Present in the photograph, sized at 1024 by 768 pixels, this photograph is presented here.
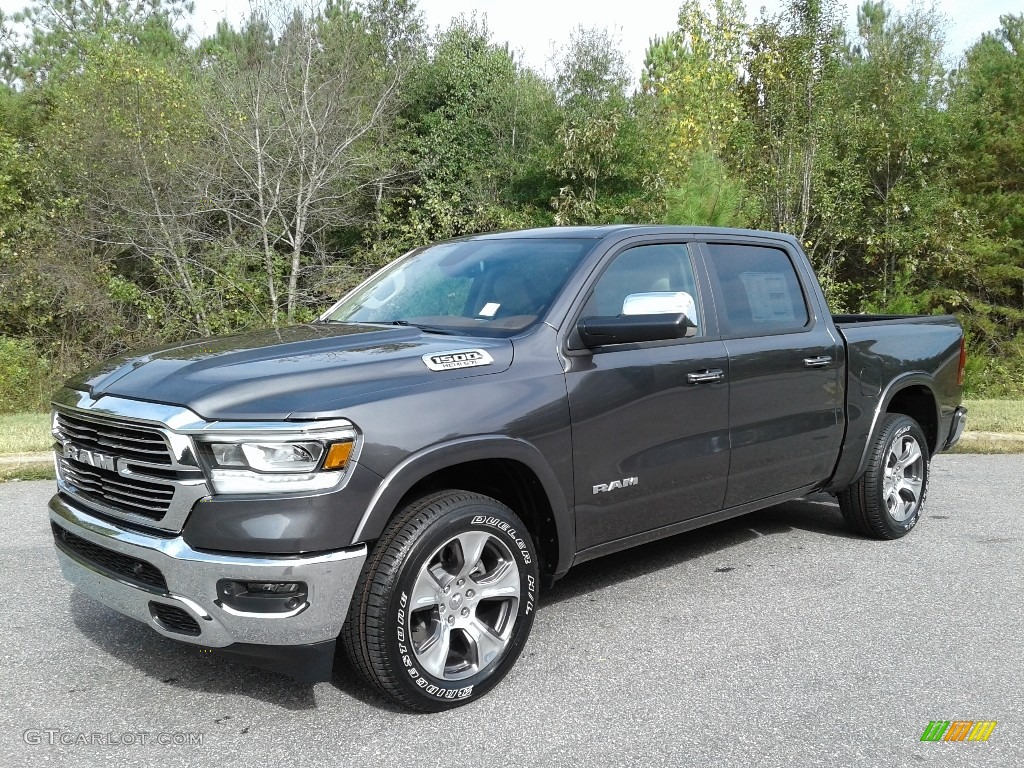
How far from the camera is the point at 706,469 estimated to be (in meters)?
4.52

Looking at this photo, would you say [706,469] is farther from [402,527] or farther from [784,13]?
[784,13]

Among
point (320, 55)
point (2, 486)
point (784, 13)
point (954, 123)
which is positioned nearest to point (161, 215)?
point (320, 55)

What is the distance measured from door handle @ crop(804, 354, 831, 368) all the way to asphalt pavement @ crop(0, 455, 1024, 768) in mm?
1182

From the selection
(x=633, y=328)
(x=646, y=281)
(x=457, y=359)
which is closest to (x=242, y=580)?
(x=457, y=359)

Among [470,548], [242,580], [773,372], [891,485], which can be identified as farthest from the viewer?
[891,485]

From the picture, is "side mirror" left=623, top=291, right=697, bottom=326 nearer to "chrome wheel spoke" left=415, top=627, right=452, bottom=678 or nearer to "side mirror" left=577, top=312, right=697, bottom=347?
Result: "side mirror" left=577, top=312, right=697, bottom=347

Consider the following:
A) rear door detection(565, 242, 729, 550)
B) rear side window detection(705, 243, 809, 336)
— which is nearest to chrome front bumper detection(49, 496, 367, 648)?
rear door detection(565, 242, 729, 550)

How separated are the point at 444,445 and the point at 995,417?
9.36 metres

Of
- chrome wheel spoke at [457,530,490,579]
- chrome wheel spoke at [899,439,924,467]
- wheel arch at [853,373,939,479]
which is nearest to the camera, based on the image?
chrome wheel spoke at [457,530,490,579]

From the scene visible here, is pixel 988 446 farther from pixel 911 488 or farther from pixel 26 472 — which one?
pixel 26 472

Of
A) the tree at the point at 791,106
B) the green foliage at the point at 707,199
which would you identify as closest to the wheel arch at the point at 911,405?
the green foliage at the point at 707,199

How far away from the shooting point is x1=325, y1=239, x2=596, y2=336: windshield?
4.18m

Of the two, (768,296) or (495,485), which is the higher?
(768,296)

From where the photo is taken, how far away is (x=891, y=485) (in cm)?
588
